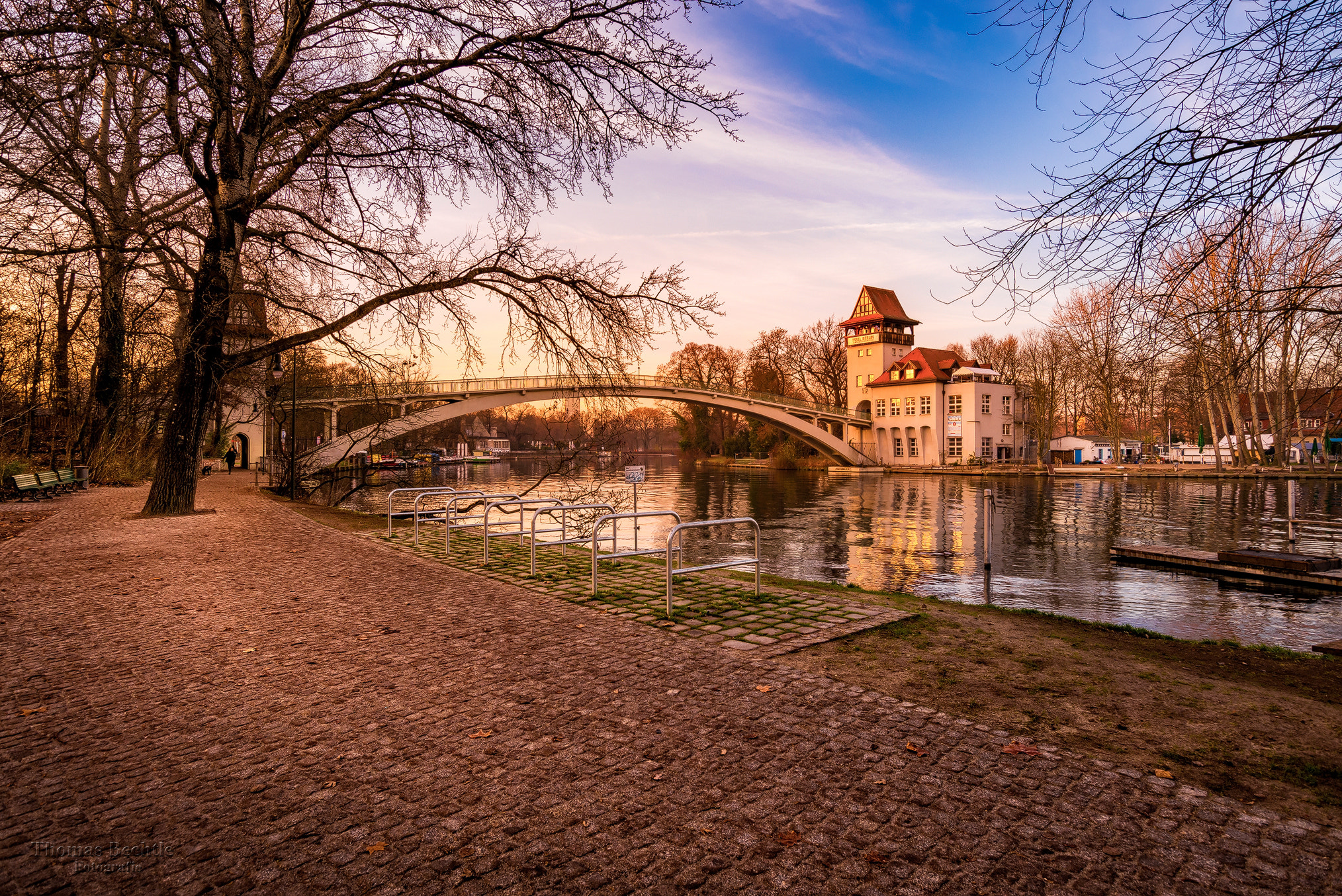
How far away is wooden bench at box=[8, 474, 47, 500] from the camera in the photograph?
1659 centimetres

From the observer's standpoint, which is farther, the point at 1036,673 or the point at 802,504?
the point at 802,504

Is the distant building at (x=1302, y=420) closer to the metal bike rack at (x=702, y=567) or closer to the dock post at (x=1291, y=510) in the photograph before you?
the dock post at (x=1291, y=510)

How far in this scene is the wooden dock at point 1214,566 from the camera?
11977 millimetres

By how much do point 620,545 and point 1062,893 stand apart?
1468cm

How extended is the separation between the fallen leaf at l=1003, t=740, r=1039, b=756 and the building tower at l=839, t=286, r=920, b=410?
70066 millimetres

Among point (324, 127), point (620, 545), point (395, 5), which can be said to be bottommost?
point (620, 545)

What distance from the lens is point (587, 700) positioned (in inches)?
166

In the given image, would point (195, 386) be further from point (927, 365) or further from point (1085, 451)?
point (1085, 451)

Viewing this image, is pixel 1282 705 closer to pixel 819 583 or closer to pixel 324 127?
pixel 819 583

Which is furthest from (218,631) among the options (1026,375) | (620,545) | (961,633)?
(1026,375)

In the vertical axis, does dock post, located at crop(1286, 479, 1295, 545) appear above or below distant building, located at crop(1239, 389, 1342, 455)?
below

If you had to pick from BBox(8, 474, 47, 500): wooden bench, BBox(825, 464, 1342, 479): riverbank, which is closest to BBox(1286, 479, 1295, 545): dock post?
BBox(8, 474, 47, 500): wooden bench

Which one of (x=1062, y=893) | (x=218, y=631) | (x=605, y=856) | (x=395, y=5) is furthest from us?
(x=395, y=5)

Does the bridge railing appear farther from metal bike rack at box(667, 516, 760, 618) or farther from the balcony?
the balcony
